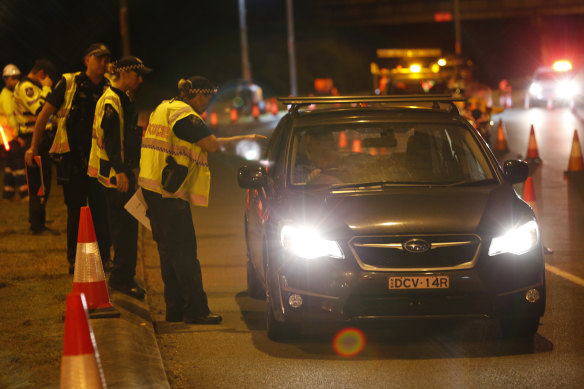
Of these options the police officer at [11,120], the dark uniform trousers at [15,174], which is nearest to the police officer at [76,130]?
the police officer at [11,120]

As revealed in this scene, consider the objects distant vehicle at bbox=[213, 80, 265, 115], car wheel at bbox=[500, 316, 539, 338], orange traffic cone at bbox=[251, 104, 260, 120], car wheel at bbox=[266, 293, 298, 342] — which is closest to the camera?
car wheel at bbox=[500, 316, 539, 338]

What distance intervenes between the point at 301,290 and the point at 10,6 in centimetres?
4880

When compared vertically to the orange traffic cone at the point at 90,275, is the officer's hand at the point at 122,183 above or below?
above

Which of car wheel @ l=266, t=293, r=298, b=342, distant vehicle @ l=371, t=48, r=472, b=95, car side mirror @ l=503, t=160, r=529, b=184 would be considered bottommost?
car wheel @ l=266, t=293, r=298, b=342

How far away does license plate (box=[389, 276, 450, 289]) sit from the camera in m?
6.69

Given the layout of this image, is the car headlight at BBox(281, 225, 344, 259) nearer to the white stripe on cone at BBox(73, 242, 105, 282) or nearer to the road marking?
the white stripe on cone at BBox(73, 242, 105, 282)

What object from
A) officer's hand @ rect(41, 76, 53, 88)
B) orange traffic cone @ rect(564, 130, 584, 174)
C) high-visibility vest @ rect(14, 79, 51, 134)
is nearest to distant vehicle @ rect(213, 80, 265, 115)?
orange traffic cone @ rect(564, 130, 584, 174)

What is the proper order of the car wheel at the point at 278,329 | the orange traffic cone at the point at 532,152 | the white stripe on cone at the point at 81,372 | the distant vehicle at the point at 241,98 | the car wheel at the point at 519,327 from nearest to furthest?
1. the white stripe on cone at the point at 81,372
2. the car wheel at the point at 519,327
3. the car wheel at the point at 278,329
4. the orange traffic cone at the point at 532,152
5. the distant vehicle at the point at 241,98

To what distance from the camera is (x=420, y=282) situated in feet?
22.0

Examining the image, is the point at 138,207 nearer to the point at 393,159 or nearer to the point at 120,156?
the point at 120,156

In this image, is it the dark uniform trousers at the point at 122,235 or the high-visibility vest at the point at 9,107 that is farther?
the high-visibility vest at the point at 9,107

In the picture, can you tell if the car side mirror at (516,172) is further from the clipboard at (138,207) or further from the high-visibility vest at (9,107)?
the high-visibility vest at (9,107)

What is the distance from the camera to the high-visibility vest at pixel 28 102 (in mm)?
13789

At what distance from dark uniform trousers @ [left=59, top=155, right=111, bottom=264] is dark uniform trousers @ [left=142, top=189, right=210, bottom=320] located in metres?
1.52
